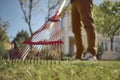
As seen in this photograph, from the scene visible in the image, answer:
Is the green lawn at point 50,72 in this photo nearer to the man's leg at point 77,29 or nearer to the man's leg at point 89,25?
the man's leg at point 89,25

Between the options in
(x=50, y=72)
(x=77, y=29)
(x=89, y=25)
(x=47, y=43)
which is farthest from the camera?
(x=77, y=29)

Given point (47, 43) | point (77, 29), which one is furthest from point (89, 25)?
point (47, 43)

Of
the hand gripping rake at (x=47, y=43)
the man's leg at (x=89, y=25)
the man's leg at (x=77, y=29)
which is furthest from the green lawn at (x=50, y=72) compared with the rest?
the man's leg at (x=77, y=29)

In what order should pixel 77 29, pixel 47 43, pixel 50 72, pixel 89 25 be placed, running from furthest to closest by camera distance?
pixel 77 29
pixel 89 25
pixel 47 43
pixel 50 72

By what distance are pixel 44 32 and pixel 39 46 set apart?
0.39 meters

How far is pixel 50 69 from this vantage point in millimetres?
2957

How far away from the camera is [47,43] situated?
4770mm

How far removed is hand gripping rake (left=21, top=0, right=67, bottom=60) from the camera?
177 inches

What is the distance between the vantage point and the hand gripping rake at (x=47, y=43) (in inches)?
177

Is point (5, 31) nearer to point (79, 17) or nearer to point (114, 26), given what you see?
point (114, 26)

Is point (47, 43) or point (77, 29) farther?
point (77, 29)

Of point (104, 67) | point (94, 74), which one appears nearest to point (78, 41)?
point (104, 67)

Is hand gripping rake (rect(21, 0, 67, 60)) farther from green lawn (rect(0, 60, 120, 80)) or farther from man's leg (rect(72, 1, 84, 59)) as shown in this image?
green lawn (rect(0, 60, 120, 80))

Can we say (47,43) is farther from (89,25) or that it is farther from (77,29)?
(77,29)
